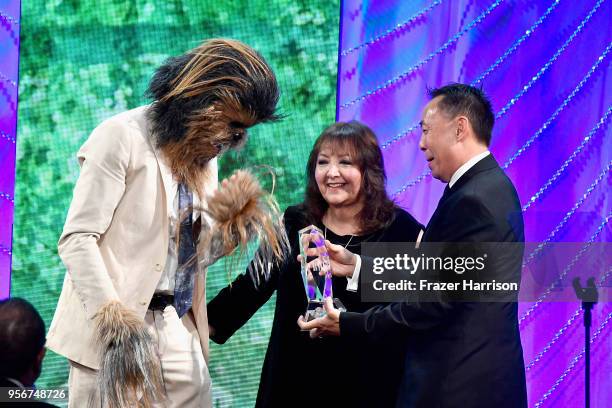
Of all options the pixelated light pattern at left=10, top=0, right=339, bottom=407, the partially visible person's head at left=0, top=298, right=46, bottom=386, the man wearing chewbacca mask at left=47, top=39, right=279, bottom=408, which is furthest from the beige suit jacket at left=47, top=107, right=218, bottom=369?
the pixelated light pattern at left=10, top=0, right=339, bottom=407

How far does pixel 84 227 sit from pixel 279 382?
1.15m

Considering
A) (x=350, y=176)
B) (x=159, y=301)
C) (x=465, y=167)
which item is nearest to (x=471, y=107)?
(x=465, y=167)

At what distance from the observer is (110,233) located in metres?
2.58

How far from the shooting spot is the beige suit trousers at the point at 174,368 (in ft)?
8.54

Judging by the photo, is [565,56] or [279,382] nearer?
[279,382]

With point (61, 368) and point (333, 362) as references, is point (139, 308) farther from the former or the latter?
point (61, 368)

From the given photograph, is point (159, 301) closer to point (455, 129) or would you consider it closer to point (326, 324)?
point (326, 324)

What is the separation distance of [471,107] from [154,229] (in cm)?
116

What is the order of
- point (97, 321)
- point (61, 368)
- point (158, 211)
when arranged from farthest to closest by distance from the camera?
point (61, 368)
point (158, 211)
point (97, 321)

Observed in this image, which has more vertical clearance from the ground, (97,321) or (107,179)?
(107,179)

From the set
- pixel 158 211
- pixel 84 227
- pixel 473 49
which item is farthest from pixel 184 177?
pixel 473 49

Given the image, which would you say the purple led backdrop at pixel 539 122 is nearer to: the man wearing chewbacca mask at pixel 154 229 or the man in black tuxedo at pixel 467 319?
the man in black tuxedo at pixel 467 319

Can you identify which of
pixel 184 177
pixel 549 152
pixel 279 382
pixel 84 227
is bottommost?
A: pixel 279 382

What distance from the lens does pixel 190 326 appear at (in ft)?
9.29
